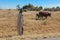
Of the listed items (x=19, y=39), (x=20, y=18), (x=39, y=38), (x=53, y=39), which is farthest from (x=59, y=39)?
(x=20, y=18)

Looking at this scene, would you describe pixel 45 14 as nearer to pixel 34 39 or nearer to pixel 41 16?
pixel 41 16

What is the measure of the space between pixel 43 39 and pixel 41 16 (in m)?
29.1

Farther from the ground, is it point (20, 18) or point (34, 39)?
point (20, 18)

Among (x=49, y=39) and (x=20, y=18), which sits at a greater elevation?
(x=20, y=18)

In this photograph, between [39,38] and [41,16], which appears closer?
[39,38]

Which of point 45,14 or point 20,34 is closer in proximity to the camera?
point 20,34

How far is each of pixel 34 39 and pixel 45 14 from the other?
29881 millimetres

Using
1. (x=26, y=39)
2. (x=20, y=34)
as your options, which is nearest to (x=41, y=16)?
(x=20, y=34)

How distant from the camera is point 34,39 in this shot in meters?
15.8

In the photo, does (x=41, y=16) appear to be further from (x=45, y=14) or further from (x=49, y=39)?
(x=49, y=39)

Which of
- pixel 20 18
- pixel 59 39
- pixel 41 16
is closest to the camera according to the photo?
pixel 59 39

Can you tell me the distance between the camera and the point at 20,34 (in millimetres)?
18922

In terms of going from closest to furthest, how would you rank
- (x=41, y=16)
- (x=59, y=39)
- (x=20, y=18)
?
(x=59, y=39) < (x=20, y=18) < (x=41, y=16)

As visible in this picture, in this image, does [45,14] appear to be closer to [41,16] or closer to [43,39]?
[41,16]
